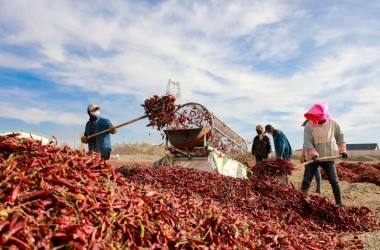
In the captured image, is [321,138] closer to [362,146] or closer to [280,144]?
[280,144]

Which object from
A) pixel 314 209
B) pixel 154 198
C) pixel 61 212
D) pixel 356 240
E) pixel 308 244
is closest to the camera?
pixel 61 212

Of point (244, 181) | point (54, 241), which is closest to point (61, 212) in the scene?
point (54, 241)

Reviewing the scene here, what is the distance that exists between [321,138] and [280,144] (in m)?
3.55

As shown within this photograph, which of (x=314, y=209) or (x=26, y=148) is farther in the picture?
(x=314, y=209)

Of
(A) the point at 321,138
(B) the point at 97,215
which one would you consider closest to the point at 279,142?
(A) the point at 321,138

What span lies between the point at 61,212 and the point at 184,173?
16.0ft

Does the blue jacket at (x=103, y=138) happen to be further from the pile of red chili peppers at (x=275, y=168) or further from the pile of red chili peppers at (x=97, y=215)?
the pile of red chili peppers at (x=97, y=215)

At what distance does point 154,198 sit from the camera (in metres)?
4.10

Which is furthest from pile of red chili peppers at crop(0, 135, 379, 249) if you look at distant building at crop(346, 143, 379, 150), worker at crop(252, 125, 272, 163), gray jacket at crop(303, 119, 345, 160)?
distant building at crop(346, 143, 379, 150)

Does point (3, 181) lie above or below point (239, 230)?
above

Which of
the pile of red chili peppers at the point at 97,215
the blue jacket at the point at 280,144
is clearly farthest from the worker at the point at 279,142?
the pile of red chili peppers at the point at 97,215

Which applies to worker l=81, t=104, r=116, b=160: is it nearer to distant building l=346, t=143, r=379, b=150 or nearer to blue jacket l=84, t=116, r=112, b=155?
blue jacket l=84, t=116, r=112, b=155

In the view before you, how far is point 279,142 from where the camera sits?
11.5 m

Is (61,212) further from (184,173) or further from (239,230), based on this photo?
(184,173)
